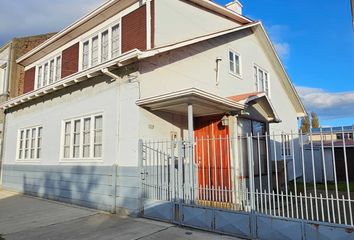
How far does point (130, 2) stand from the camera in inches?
370

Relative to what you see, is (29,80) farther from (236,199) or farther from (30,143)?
(236,199)

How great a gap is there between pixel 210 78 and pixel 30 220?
7542 millimetres

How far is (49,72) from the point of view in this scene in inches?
524

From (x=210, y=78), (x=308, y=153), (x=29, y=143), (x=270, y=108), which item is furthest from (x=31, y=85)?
(x=308, y=153)

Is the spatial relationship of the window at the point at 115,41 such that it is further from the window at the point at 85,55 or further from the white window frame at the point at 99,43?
the window at the point at 85,55

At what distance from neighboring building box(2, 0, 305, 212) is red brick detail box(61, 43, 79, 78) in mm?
47

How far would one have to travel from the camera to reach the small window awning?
901 centimetres

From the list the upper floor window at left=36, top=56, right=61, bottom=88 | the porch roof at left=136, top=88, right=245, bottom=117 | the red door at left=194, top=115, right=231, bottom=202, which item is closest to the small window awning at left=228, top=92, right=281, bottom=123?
the porch roof at left=136, top=88, right=245, bottom=117

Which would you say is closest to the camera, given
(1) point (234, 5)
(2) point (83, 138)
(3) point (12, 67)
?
(2) point (83, 138)

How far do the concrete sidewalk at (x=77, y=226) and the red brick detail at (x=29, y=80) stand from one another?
23.4 feet

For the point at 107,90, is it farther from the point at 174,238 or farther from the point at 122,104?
the point at 174,238

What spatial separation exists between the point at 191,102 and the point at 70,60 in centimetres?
681

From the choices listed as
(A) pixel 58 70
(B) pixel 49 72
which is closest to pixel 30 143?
(B) pixel 49 72

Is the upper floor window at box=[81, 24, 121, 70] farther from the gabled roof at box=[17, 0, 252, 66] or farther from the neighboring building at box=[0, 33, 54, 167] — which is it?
the neighboring building at box=[0, 33, 54, 167]
